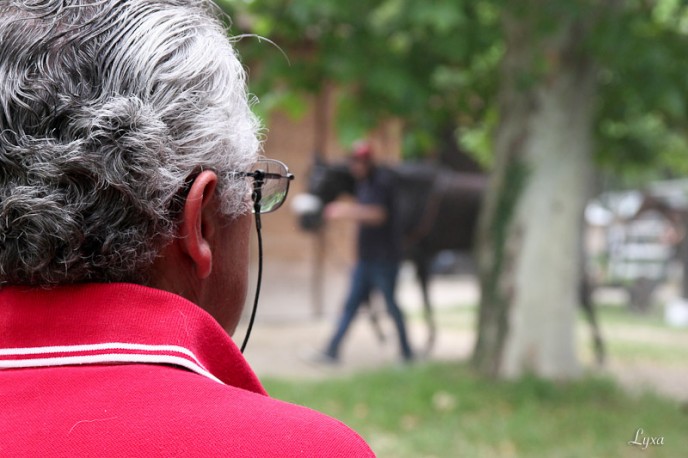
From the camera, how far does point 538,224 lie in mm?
6402

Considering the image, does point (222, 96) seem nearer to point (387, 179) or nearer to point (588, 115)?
point (588, 115)

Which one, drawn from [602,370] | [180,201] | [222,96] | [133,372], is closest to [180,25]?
[222,96]

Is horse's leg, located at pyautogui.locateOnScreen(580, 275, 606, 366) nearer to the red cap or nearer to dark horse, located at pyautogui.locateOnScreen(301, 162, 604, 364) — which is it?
dark horse, located at pyautogui.locateOnScreen(301, 162, 604, 364)

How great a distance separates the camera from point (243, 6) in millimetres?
5453

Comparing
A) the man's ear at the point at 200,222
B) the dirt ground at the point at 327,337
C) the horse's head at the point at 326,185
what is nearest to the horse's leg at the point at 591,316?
the dirt ground at the point at 327,337

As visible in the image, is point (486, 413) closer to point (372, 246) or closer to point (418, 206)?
point (372, 246)

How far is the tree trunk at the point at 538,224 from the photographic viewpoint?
6312 millimetres

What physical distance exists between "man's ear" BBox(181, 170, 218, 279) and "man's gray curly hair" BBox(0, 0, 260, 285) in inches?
0.7

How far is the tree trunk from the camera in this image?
20.7 feet

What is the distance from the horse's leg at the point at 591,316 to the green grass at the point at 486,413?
164 cm

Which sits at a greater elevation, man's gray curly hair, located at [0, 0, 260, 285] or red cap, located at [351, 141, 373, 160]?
man's gray curly hair, located at [0, 0, 260, 285]

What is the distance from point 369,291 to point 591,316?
2.03 m

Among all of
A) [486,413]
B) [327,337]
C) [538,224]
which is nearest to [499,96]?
[538,224]

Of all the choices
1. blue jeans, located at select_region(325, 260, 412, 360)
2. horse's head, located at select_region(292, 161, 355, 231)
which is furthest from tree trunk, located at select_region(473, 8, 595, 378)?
horse's head, located at select_region(292, 161, 355, 231)
